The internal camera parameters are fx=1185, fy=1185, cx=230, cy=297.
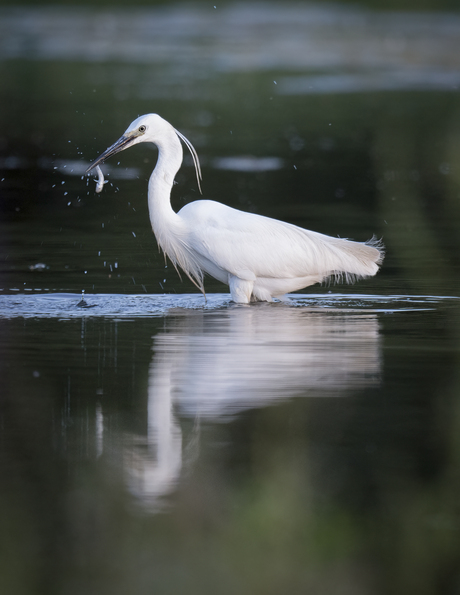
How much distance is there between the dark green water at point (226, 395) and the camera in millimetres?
3816

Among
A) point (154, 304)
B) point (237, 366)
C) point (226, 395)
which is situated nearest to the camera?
point (226, 395)

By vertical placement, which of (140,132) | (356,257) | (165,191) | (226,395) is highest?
(140,132)

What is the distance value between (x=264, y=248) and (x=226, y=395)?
2.97 meters

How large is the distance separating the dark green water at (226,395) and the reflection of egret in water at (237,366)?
2cm

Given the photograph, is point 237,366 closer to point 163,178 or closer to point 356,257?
point 356,257

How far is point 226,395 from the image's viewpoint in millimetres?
5496

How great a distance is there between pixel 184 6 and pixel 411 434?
163 ft

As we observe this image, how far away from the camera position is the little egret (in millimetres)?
8289

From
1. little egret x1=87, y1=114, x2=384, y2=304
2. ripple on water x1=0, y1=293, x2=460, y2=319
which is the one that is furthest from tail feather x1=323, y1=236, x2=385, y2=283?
ripple on water x1=0, y1=293, x2=460, y2=319

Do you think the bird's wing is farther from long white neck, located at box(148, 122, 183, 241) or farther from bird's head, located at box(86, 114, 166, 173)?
bird's head, located at box(86, 114, 166, 173)

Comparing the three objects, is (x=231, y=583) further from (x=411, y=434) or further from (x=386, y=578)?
(x=411, y=434)

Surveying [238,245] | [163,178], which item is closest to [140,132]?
[163,178]

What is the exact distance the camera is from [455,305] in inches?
316

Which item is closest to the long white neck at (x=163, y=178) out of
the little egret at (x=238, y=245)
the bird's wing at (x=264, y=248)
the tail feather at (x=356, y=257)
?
the little egret at (x=238, y=245)
